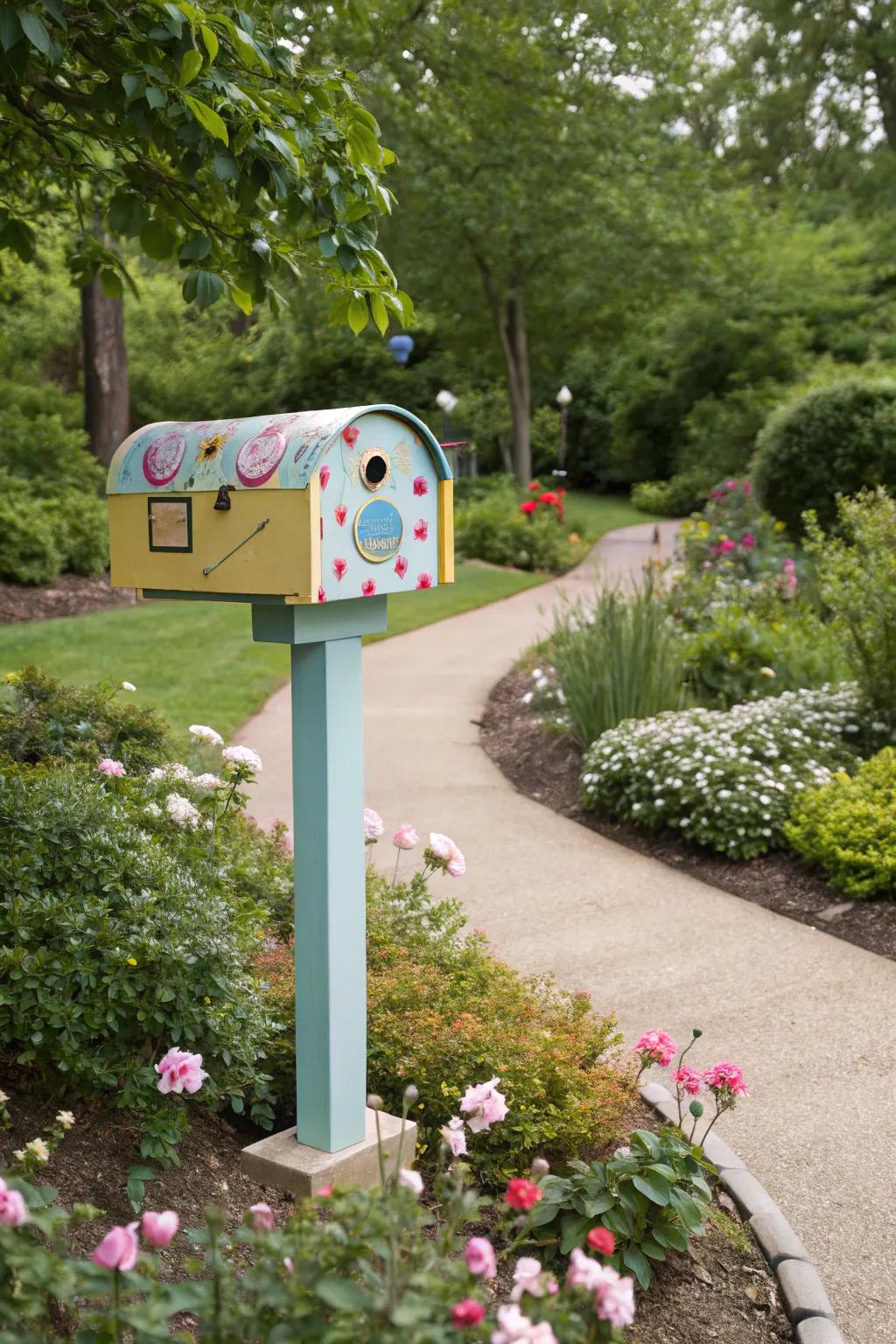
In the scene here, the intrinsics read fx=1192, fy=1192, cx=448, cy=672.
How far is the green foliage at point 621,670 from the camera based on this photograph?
6.66 metres

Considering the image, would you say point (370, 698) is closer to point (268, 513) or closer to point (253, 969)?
point (253, 969)

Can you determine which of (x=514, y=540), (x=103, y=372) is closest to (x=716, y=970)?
(x=514, y=540)

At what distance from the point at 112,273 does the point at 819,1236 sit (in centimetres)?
347

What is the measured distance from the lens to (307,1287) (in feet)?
5.15

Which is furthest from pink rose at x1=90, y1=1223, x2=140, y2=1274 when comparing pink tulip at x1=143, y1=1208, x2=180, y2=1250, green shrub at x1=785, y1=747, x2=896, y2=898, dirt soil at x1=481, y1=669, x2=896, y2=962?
green shrub at x1=785, y1=747, x2=896, y2=898

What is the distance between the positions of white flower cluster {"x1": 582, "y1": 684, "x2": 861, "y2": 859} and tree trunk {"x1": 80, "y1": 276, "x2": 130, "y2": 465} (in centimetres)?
1113

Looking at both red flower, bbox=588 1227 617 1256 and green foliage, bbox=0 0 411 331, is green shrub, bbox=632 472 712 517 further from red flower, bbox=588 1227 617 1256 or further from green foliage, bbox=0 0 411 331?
red flower, bbox=588 1227 617 1256

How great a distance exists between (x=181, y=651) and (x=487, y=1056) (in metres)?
7.46

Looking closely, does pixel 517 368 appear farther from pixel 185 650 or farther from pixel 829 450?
pixel 185 650

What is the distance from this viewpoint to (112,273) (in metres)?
3.91

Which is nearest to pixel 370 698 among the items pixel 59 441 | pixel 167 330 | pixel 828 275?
pixel 59 441

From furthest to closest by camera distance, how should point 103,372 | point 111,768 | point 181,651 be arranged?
point 103,372 < point 181,651 < point 111,768

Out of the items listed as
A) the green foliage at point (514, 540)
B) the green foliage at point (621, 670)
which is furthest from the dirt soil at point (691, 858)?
the green foliage at point (514, 540)

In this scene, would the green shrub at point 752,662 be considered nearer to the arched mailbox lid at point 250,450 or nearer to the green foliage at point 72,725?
the green foliage at point 72,725
